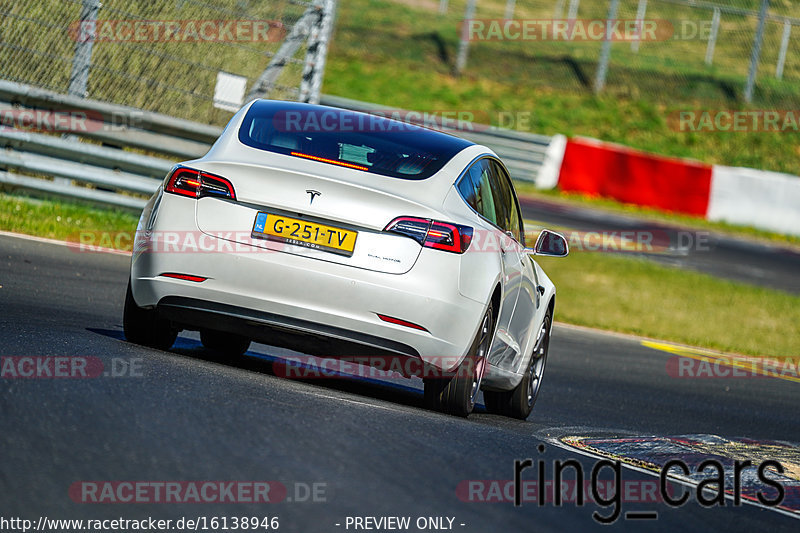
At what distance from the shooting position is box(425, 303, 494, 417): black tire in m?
7.09

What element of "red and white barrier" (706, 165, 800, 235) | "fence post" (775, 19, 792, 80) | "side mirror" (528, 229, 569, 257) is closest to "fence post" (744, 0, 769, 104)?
"fence post" (775, 19, 792, 80)

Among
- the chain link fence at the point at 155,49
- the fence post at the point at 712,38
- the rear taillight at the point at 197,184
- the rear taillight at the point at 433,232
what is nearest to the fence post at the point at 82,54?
the chain link fence at the point at 155,49

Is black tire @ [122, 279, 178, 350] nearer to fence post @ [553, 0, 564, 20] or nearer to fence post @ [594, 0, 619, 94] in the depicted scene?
fence post @ [594, 0, 619, 94]

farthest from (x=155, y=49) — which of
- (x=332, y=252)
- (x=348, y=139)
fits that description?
(x=332, y=252)

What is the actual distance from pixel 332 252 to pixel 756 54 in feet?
90.7

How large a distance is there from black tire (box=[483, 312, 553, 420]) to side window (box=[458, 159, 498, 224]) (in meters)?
1.25

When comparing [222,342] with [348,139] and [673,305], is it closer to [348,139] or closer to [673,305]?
[348,139]

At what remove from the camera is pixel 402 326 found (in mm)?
6730

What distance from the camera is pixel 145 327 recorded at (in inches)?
298

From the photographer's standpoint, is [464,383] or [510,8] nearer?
[464,383]

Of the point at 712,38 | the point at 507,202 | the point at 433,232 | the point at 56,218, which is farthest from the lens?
the point at 712,38

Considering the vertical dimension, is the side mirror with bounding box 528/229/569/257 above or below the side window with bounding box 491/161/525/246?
below

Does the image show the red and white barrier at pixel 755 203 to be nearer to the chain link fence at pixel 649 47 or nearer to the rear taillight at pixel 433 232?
the chain link fence at pixel 649 47

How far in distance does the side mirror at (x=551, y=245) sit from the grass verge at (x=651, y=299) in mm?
6625
